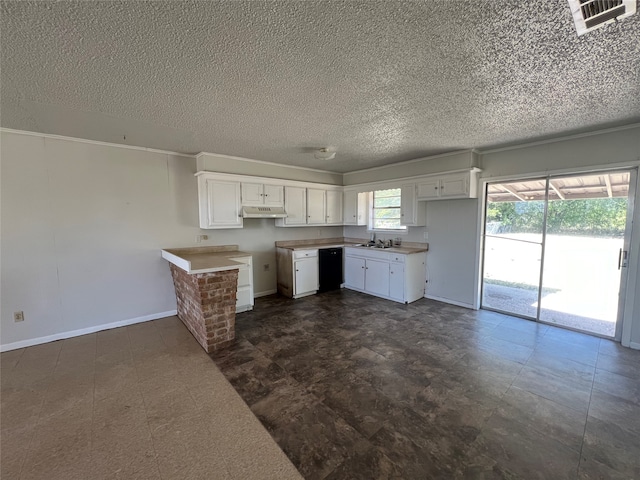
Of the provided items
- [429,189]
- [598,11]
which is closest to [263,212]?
[429,189]

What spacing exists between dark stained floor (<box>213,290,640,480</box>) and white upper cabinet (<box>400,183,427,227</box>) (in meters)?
1.83

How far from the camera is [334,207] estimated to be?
6.02m

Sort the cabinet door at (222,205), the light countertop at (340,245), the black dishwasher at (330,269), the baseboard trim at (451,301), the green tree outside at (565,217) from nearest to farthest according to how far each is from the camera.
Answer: the green tree outside at (565,217), the cabinet door at (222,205), the baseboard trim at (451,301), the light countertop at (340,245), the black dishwasher at (330,269)

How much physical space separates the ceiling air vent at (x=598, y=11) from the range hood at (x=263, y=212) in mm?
4103

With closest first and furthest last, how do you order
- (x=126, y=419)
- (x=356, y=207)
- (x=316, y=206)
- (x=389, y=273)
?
(x=126, y=419)
(x=389, y=273)
(x=316, y=206)
(x=356, y=207)

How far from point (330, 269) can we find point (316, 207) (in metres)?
1.35

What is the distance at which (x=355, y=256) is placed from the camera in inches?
218

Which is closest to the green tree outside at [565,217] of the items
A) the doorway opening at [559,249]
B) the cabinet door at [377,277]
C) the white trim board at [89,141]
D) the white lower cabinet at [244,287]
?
the doorway opening at [559,249]

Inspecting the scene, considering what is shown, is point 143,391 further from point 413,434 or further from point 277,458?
point 413,434

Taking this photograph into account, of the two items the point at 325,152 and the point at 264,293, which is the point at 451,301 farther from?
the point at 264,293

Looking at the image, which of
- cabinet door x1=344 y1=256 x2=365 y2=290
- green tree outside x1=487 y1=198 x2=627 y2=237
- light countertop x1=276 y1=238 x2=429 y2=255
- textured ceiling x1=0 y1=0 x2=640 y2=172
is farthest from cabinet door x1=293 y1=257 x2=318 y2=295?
green tree outside x1=487 y1=198 x2=627 y2=237

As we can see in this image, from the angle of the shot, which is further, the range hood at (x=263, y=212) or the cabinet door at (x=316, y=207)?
the cabinet door at (x=316, y=207)

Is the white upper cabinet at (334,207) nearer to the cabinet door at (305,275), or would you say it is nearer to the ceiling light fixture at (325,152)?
the cabinet door at (305,275)

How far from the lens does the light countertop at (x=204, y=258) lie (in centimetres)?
302
